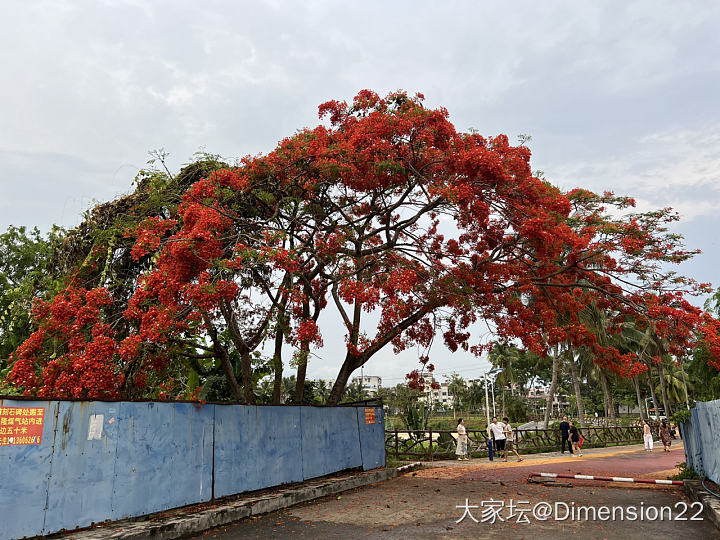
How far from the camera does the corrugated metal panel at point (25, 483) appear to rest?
232 inches

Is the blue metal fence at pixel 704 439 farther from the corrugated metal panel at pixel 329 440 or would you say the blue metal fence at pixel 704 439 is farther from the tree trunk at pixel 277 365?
the tree trunk at pixel 277 365

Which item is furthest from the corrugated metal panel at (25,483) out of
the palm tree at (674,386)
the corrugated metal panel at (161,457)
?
the palm tree at (674,386)

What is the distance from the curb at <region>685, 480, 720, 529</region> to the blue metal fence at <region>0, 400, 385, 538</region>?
24.7ft

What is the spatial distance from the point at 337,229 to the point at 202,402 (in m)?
4.88

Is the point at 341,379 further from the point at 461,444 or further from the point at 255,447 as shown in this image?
the point at 461,444

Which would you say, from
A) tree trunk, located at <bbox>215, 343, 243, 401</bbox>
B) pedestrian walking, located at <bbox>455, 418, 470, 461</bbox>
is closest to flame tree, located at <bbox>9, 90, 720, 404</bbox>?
tree trunk, located at <bbox>215, 343, 243, 401</bbox>

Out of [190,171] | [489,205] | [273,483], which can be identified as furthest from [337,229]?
[273,483]

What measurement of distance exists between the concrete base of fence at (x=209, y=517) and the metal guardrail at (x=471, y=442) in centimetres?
787

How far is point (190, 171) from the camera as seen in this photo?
41.3ft

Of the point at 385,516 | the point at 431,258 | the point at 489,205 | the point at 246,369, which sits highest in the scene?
the point at 489,205

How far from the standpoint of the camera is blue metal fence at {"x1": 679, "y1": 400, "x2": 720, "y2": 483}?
27.4ft

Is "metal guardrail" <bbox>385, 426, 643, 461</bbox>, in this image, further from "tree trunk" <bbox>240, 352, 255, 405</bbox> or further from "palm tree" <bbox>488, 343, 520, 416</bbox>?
"palm tree" <bbox>488, 343, 520, 416</bbox>

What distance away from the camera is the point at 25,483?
6105mm

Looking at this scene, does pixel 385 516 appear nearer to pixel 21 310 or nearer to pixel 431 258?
pixel 431 258
